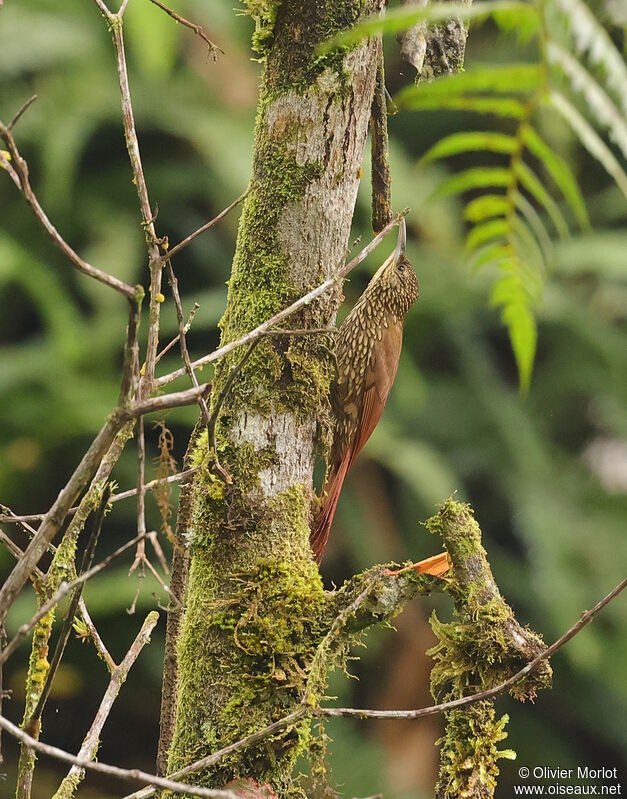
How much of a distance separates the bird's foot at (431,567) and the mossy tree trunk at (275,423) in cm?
13

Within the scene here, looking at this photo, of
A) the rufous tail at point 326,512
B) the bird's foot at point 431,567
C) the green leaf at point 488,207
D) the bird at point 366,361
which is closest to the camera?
the green leaf at point 488,207

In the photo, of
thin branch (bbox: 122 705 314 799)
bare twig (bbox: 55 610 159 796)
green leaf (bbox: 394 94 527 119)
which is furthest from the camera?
bare twig (bbox: 55 610 159 796)

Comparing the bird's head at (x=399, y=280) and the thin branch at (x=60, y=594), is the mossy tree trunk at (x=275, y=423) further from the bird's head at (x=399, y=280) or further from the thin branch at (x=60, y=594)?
the bird's head at (x=399, y=280)

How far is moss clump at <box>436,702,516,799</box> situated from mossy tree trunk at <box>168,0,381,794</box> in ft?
0.76

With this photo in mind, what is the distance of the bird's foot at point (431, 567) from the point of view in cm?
149

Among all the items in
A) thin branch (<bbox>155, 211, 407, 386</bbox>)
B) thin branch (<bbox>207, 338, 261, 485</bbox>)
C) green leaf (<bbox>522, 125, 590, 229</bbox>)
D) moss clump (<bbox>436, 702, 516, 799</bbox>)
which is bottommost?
moss clump (<bbox>436, 702, 516, 799</bbox>)

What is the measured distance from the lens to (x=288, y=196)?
161 centimetres

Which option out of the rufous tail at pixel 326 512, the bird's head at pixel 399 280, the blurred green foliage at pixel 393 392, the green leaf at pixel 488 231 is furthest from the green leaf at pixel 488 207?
the blurred green foliage at pixel 393 392

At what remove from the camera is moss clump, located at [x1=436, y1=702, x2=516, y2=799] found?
1.46 m

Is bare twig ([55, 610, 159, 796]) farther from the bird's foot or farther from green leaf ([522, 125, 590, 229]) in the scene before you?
green leaf ([522, 125, 590, 229])

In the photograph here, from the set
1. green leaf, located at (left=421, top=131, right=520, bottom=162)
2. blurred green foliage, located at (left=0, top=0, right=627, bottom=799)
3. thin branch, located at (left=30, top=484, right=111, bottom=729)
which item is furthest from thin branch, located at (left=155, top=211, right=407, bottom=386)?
blurred green foliage, located at (left=0, top=0, right=627, bottom=799)

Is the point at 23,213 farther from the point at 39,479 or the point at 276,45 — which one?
the point at 276,45

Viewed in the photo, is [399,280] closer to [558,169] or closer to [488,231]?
[488,231]

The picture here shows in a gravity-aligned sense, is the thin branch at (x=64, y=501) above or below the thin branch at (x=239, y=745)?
above
